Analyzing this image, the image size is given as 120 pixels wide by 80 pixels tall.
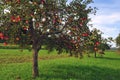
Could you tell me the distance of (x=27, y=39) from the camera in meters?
21.0

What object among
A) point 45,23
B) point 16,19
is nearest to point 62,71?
point 45,23

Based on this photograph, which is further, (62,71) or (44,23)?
(62,71)

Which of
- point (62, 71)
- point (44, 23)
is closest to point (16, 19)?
point (44, 23)

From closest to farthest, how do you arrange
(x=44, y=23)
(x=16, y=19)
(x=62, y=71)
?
(x=16, y=19) → (x=44, y=23) → (x=62, y=71)

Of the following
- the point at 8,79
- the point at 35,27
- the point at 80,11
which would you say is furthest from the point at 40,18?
the point at 8,79

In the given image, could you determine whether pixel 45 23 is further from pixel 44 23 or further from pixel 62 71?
pixel 62 71

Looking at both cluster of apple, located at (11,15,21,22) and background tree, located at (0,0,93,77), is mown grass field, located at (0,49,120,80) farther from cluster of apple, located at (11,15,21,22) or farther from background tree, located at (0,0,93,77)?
cluster of apple, located at (11,15,21,22)

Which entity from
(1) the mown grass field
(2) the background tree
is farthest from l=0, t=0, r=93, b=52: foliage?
(1) the mown grass field

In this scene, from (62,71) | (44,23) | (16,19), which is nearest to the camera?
(16,19)

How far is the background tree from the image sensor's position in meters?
18.6

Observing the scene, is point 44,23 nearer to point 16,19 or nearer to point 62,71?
point 16,19

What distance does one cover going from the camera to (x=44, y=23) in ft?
65.3

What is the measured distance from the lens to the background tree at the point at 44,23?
18594 millimetres

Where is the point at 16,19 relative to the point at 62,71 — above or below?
above
